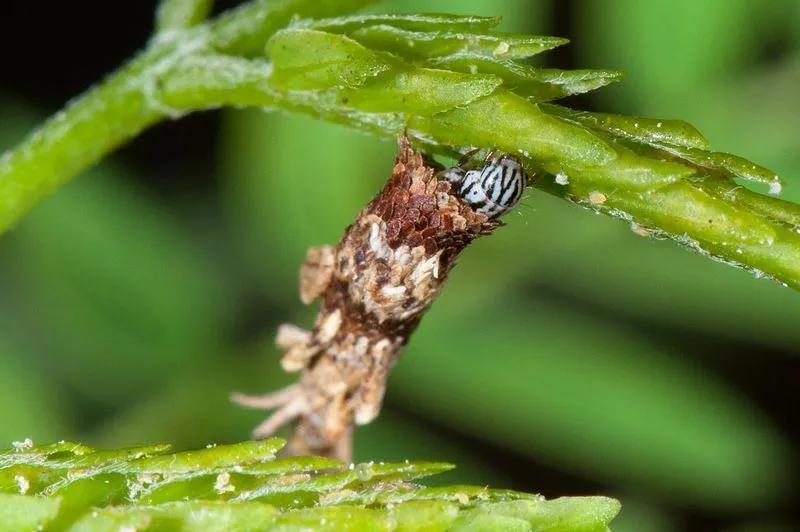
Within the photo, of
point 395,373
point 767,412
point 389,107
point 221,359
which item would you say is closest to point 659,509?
point 767,412

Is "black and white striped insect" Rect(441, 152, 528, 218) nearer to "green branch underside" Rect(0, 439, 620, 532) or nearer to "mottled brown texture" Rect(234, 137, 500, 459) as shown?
"mottled brown texture" Rect(234, 137, 500, 459)

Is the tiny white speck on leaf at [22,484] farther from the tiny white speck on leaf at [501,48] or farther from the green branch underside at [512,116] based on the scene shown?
the tiny white speck on leaf at [501,48]

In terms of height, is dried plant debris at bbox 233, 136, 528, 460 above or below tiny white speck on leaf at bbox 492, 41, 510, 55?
below

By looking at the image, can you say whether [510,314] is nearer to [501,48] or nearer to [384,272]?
[384,272]

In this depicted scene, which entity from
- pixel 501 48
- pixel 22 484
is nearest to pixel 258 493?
pixel 22 484

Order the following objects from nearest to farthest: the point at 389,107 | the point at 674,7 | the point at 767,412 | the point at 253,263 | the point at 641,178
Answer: the point at 641,178, the point at 389,107, the point at 674,7, the point at 767,412, the point at 253,263

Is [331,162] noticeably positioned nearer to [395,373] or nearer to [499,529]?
[395,373]

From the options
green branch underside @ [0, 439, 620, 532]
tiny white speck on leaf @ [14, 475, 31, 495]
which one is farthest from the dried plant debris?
tiny white speck on leaf @ [14, 475, 31, 495]
